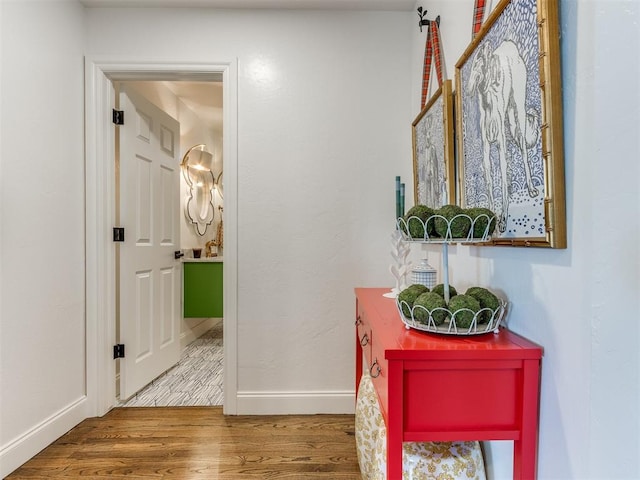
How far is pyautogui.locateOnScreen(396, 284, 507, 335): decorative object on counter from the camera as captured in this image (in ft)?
2.81

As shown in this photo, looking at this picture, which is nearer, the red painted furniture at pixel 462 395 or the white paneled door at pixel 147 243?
the red painted furniture at pixel 462 395

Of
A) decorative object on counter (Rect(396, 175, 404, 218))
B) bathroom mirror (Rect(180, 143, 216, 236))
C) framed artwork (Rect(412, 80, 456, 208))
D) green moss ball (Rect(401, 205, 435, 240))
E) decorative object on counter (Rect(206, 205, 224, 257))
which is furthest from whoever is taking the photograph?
decorative object on counter (Rect(206, 205, 224, 257))

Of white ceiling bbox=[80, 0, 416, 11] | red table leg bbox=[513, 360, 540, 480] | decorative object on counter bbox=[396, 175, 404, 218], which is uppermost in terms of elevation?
white ceiling bbox=[80, 0, 416, 11]

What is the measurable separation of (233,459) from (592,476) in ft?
4.81

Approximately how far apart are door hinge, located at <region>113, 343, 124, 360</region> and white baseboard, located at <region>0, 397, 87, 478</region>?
0.88 ft

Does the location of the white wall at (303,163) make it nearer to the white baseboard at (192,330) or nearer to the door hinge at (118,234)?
the door hinge at (118,234)

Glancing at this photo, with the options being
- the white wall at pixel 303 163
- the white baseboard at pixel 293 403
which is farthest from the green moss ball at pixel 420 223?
the white baseboard at pixel 293 403

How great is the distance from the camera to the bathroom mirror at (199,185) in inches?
132

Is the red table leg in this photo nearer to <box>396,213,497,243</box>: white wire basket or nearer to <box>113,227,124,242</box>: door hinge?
<box>396,213,497,243</box>: white wire basket

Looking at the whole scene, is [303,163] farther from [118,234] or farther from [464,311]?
[464,311]

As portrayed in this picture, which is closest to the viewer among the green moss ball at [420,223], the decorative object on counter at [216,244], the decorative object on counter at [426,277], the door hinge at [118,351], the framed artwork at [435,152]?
the green moss ball at [420,223]

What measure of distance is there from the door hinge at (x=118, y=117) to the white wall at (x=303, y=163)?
32 cm

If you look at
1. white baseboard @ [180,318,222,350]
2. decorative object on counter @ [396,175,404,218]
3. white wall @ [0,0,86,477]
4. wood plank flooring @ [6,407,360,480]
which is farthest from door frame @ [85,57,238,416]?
white baseboard @ [180,318,222,350]

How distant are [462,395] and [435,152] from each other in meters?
1.03
